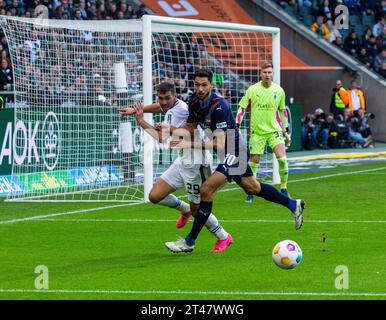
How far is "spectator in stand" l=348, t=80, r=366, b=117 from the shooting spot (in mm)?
33406

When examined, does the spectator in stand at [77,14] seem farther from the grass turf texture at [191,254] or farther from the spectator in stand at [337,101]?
the grass turf texture at [191,254]

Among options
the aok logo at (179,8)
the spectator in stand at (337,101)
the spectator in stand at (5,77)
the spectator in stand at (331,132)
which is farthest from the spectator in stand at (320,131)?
the spectator in stand at (5,77)

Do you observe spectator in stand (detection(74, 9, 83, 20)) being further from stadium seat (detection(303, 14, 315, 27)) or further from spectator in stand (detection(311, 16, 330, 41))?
stadium seat (detection(303, 14, 315, 27))

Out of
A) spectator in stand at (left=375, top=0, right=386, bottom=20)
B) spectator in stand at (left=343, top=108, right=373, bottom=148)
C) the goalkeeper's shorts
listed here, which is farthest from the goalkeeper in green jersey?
spectator in stand at (left=375, top=0, right=386, bottom=20)

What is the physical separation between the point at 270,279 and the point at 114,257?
2201 millimetres

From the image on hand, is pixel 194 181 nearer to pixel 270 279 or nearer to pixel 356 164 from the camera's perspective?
pixel 270 279

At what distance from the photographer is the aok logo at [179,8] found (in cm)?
3512

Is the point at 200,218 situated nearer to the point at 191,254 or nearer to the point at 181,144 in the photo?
the point at 191,254

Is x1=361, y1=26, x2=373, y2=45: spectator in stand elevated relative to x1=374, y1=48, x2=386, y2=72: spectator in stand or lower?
elevated

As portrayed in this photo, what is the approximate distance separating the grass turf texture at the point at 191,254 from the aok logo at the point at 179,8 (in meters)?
17.7

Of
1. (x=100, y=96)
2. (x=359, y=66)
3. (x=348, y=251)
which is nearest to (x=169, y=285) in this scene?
(x=348, y=251)

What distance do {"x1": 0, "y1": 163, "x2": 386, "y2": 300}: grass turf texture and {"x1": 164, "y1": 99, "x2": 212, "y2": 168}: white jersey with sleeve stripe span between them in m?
0.98

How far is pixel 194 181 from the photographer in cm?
1223

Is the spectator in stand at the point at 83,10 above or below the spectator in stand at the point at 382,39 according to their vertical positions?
above
